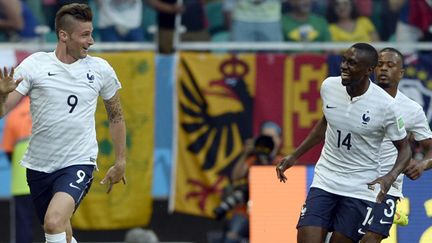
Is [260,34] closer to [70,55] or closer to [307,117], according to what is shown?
[307,117]

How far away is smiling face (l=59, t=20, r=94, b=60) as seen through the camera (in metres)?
10.3

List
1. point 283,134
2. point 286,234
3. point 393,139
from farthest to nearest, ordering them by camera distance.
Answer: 1. point 283,134
2. point 286,234
3. point 393,139

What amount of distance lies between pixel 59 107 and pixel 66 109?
58mm

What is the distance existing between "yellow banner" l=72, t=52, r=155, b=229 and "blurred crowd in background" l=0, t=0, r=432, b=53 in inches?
15.6

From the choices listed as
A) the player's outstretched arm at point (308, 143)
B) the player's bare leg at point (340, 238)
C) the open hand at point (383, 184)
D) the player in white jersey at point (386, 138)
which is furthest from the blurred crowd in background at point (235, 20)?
the open hand at point (383, 184)

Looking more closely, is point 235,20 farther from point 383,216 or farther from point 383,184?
point 383,184

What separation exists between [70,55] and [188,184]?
5043mm

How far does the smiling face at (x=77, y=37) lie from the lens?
33.7ft

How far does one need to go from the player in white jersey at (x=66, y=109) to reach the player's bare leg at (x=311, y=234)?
149 cm

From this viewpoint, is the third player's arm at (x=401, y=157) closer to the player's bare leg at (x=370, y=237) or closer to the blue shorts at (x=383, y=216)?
the blue shorts at (x=383, y=216)

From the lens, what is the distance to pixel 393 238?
11922mm

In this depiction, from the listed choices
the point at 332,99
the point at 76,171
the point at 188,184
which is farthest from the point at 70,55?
the point at 188,184

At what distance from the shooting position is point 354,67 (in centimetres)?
1017

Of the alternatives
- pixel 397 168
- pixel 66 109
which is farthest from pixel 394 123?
pixel 66 109
